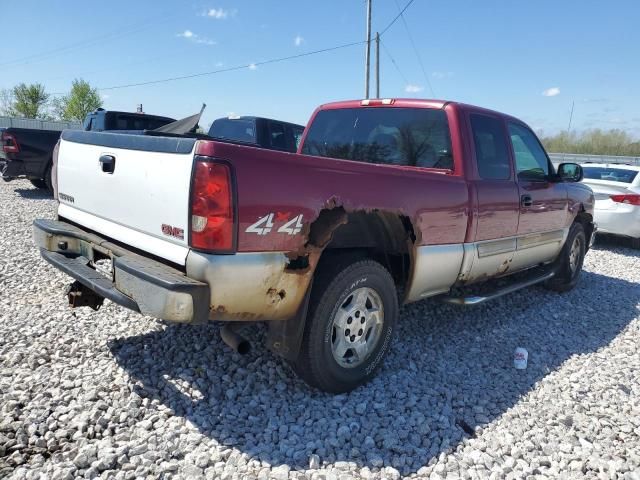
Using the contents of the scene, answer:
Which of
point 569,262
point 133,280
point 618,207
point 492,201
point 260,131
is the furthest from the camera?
point 618,207

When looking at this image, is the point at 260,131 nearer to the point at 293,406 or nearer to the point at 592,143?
the point at 293,406

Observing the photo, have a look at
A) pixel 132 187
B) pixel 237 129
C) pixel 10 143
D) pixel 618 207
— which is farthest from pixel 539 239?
pixel 10 143

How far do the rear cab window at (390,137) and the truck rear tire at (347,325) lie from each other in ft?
3.84

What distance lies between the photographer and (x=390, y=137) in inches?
154

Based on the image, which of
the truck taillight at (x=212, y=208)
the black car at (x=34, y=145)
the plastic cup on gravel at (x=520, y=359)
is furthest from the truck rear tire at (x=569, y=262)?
A: the black car at (x=34, y=145)

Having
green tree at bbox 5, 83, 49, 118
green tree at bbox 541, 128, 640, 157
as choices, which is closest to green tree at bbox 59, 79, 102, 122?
green tree at bbox 5, 83, 49, 118

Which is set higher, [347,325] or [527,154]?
[527,154]

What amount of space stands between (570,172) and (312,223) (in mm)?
3706

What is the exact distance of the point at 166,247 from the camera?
2.42m

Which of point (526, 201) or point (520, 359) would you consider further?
point (526, 201)

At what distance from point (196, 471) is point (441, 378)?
5.92 feet

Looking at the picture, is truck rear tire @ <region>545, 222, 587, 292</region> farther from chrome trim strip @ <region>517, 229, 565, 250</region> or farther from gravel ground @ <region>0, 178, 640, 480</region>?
gravel ground @ <region>0, 178, 640, 480</region>

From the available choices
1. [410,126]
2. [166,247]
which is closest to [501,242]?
[410,126]

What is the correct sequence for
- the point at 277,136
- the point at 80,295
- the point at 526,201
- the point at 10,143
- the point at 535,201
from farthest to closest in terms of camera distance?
the point at 10,143 < the point at 277,136 < the point at 535,201 < the point at 526,201 < the point at 80,295
